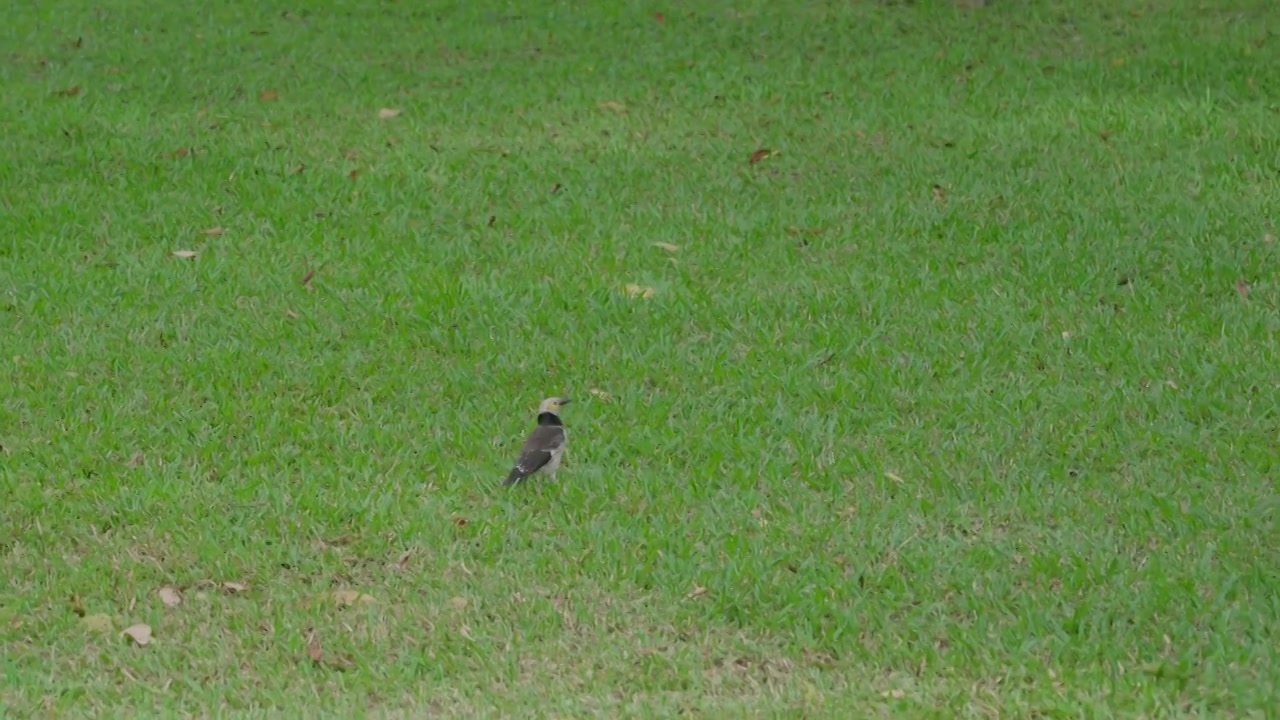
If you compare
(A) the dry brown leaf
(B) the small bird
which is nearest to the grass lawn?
(A) the dry brown leaf

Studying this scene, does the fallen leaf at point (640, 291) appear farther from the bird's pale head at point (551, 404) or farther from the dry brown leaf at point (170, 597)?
the dry brown leaf at point (170, 597)

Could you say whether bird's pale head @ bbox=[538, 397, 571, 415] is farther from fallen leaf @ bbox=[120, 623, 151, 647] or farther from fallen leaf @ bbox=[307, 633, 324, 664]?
fallen leaf @ bbox=[120, 623, 151, 647]

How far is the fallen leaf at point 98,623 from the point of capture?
5094 mm

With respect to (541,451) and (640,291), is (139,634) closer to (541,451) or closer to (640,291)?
(541,451)

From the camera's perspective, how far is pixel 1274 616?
16.2ft

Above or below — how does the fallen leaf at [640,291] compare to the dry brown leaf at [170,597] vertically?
below

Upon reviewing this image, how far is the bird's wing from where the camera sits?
5887mm

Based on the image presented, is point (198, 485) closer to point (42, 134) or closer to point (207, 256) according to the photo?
point (207, 256)

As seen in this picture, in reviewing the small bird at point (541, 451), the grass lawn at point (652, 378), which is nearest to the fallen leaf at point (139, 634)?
the grass lawn at point (652, 378)

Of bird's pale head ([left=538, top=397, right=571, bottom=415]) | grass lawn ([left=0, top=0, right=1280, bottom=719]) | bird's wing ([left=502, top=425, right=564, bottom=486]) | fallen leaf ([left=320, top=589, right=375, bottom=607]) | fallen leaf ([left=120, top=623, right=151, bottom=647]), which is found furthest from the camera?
bird's pale head ([left=538, top=397, right=571, bottom=415])

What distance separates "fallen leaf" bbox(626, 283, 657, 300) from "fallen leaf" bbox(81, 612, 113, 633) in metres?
3.58

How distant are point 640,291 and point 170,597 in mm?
3420

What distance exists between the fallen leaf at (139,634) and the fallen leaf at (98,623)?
7cm

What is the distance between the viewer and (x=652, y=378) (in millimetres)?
7203
